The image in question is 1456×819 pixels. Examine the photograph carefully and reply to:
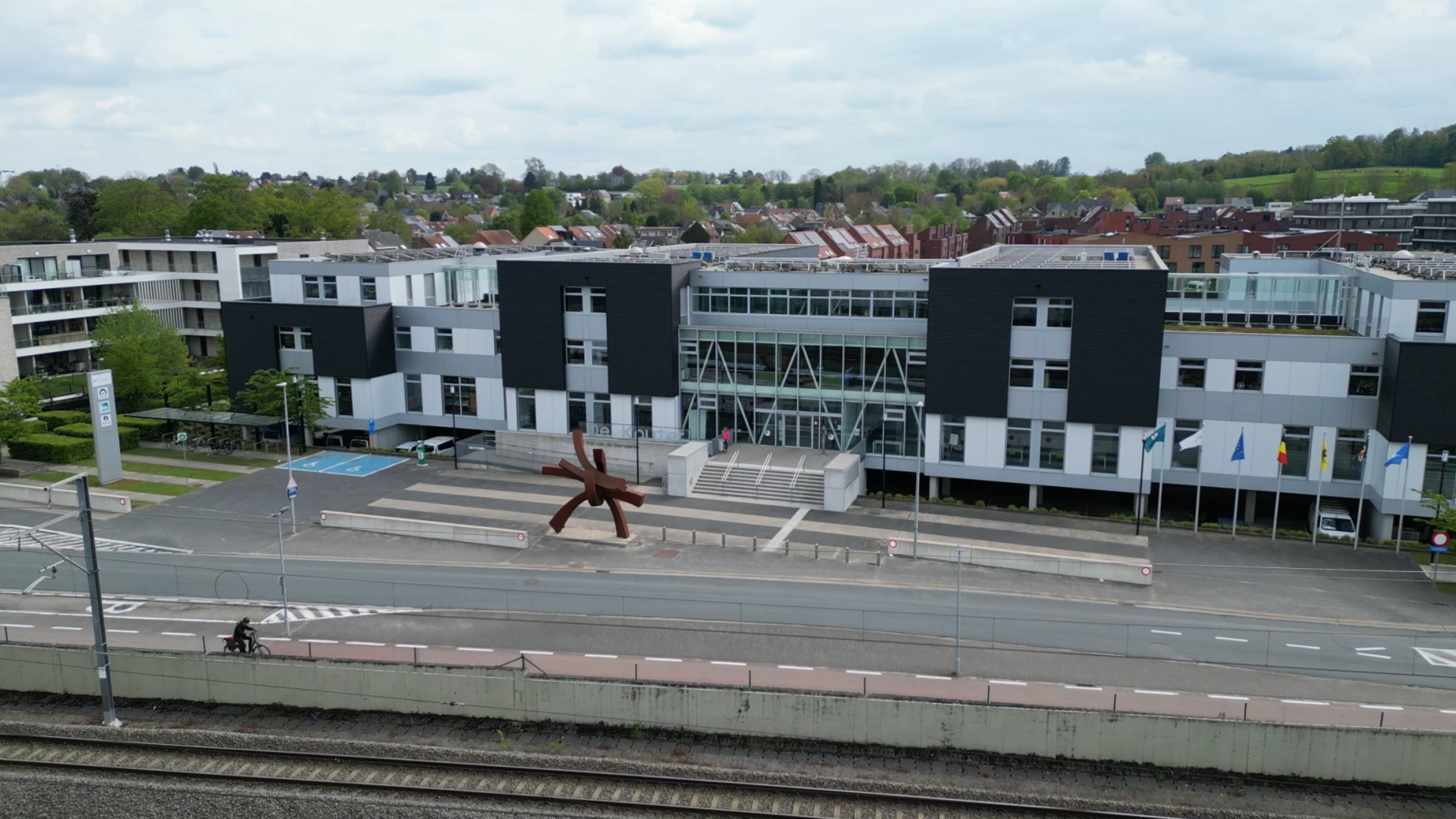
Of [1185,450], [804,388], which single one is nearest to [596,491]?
[804,388]

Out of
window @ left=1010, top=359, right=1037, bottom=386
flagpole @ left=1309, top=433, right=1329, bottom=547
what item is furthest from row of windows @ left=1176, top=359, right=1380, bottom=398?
window @ left=1010, top=359, right=1037, bottom=386

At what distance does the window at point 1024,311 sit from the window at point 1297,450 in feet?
37.0

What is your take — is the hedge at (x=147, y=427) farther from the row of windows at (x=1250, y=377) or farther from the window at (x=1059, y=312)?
the row of windows at (x=1250, y=377)

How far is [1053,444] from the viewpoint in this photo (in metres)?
44.7

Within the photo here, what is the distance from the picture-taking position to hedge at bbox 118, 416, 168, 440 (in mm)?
56219

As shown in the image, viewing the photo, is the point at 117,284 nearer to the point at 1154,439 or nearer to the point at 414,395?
the point at 414,395

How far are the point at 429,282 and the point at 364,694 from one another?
35993mm

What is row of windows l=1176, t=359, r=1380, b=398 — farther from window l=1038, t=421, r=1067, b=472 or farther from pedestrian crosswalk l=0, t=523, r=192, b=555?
pedestrian crosswalk l=0, t=523, r=192, b=555

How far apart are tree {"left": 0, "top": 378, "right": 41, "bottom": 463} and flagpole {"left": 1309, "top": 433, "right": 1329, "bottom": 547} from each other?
5965 centimetres

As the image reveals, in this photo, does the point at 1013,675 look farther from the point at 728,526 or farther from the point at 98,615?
the point at 98,615

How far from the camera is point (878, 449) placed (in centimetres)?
4838

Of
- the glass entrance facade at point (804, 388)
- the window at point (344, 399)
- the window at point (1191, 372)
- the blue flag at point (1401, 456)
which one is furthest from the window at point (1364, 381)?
the window at point (344, 399)

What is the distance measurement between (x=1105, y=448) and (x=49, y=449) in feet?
168

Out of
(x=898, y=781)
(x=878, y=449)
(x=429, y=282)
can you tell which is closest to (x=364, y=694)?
(x=898, y=781)
